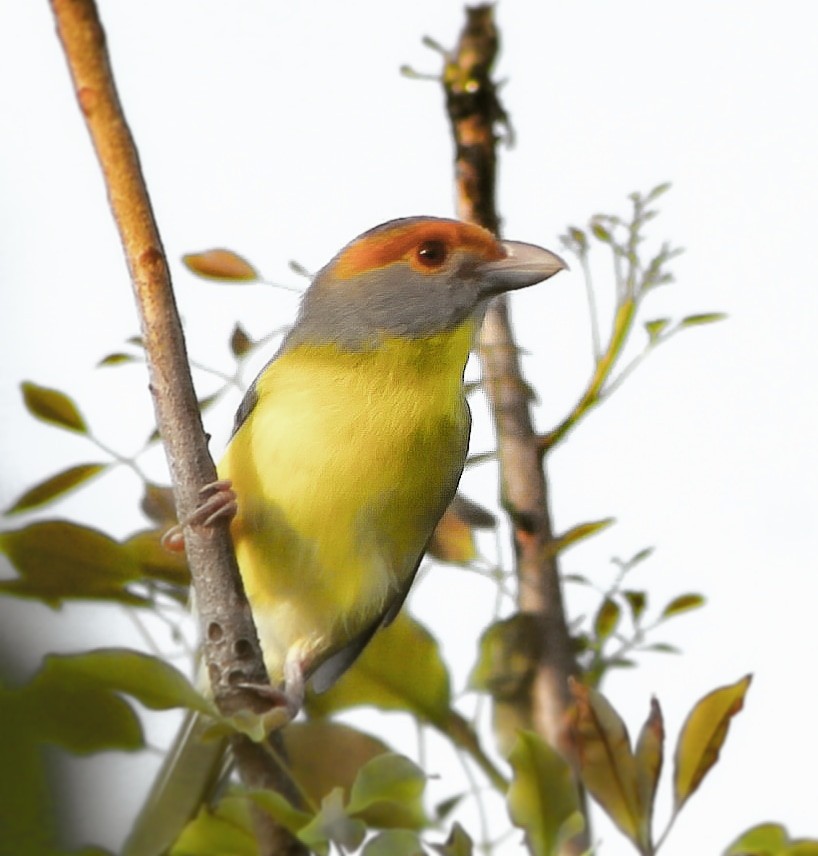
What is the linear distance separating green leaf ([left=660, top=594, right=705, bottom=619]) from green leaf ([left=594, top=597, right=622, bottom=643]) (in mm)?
41

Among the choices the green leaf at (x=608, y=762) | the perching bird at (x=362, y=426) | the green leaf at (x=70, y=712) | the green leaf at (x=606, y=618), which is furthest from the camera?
the perching bird at (x=362, y=426)

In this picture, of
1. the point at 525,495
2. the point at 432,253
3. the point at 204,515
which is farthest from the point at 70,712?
the point at 432,253

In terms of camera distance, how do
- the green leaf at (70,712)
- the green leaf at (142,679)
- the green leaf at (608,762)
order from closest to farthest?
the green leaf at (70,712) → the green leaf at (142,679) → the green leaf at (608,762)

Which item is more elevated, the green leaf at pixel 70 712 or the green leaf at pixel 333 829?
the green leaf at pixel 70 712

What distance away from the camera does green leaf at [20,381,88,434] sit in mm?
621

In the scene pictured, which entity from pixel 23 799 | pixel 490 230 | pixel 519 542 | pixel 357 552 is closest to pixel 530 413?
pixel 519 542

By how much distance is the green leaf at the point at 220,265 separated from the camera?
72cm

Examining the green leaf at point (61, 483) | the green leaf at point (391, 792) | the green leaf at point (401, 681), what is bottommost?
the green leaf at point (391, 792)

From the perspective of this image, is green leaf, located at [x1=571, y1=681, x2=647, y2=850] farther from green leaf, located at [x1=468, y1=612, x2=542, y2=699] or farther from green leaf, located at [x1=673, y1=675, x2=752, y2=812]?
green leaf, located at [x1=468, y1=612, x2=542, y2=699]

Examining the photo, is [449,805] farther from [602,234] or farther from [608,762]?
[602,234]

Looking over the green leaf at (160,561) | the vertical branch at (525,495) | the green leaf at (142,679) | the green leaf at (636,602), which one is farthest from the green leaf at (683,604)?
the green leaf at (142,679)

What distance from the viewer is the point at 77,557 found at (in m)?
0.48

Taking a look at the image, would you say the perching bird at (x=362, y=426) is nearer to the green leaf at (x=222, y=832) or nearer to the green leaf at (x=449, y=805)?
the green leaf at (x=449, y=805)

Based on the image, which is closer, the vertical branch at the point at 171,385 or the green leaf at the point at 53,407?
the vertical branch at the point at 171,385
